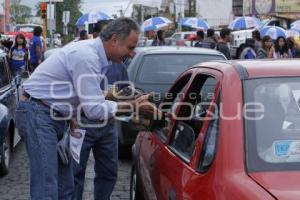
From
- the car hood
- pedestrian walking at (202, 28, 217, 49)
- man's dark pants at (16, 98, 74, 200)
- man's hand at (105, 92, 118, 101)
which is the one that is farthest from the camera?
pedestrian walking at (202, 28, 217, 49)

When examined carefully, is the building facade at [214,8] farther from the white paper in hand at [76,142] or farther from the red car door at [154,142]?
the white paper in hand at [76,142]

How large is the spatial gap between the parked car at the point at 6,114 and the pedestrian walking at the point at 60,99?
269cm

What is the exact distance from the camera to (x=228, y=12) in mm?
69750

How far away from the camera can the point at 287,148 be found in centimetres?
298

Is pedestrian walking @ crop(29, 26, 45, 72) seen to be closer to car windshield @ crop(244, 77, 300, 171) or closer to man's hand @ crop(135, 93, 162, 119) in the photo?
man's hand @ crop(135, 93, 162, 119)

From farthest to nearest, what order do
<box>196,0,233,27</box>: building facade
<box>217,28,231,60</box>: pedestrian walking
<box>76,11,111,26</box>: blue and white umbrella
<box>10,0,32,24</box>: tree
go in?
1. <box>10,0,32,24</box>: tree
2. <box>196,0,233,27</box>: building facade
3. <box>76,11,111,26</box>: blue and white umbrella
4. <box>217,28,231,60</box>: pedestrian walking

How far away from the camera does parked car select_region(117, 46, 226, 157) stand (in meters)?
7.69

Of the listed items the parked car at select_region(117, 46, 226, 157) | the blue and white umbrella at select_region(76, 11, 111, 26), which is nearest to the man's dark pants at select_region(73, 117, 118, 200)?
the parked car at select_region(117, 46, 226, 157)

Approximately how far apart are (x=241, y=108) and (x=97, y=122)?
179 centimetres

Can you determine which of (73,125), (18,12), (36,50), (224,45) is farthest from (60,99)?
(18,12)

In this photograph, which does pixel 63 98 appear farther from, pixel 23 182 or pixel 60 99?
pixel 23 182

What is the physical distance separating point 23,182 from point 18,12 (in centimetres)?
8401

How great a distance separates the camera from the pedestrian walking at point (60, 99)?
3.81m

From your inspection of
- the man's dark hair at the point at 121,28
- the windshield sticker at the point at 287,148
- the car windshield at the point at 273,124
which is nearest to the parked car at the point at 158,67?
the man's dark hair at the point at 121,28
